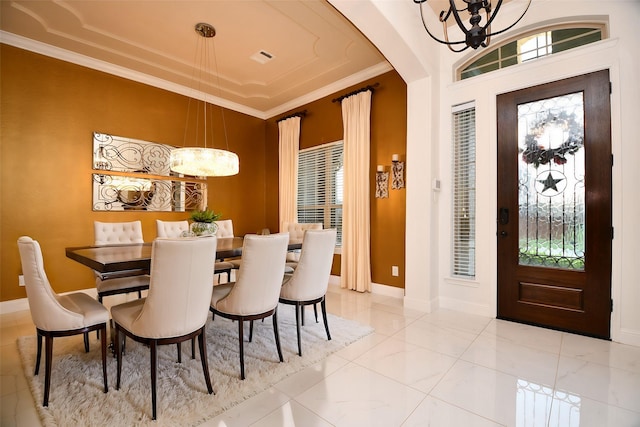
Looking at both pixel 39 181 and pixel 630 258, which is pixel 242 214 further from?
pixel 630 258

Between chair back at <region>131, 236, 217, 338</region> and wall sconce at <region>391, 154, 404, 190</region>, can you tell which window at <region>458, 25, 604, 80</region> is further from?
chair back at <region>131, 236, 217, 338</region>

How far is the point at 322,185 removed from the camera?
199 inches

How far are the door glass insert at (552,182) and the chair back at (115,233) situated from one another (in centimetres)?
432

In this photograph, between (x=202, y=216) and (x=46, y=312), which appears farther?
(x=202, y=216)

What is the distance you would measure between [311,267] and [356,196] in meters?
2.13

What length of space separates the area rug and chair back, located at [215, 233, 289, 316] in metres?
0.45

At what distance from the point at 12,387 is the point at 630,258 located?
4.75m

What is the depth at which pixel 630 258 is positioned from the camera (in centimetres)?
250

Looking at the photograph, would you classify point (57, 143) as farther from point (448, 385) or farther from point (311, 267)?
point (448, 385)

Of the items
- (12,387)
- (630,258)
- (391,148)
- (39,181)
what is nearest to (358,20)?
(391,148)

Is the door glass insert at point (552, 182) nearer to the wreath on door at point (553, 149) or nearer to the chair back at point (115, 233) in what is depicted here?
the wreath on door at point (553, 149)

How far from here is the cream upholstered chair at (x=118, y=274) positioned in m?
2.63

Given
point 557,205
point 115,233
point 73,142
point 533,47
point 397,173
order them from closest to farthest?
point 557,205
point 533,47
point 115,233
point 73,142
point 397,173

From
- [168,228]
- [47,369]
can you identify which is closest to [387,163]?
[168,228]
